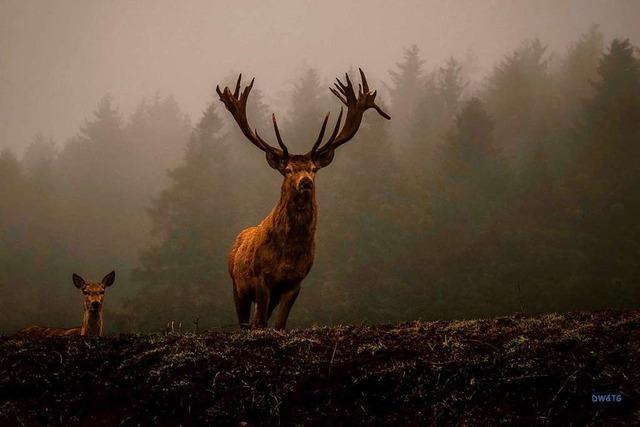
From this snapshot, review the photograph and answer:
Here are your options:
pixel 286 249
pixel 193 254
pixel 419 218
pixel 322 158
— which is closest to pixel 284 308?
pixel 286 249

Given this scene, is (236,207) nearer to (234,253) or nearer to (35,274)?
(35,274)

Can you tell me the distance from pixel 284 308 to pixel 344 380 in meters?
3.54

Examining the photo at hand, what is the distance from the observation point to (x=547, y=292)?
21.3m

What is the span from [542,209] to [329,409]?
81.0 feet

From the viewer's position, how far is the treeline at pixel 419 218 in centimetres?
2309

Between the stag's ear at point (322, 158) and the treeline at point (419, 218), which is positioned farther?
the treeline at point (419, 218)

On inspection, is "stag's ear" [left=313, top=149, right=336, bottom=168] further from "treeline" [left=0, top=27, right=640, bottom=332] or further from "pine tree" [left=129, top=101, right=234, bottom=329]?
"pine tree" [left=129, top=101, right=234, bottom=329]

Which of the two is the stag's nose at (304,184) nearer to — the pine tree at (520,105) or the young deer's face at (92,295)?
the young deer's face at (92,295)

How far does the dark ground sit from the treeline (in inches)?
701

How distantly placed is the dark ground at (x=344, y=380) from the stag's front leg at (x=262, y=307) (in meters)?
1.91

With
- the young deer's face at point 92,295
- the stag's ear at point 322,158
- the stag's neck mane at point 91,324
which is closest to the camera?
the stag's ear at point 322,158

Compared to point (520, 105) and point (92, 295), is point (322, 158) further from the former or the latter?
point (520, 105)

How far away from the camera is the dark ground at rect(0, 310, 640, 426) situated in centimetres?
338

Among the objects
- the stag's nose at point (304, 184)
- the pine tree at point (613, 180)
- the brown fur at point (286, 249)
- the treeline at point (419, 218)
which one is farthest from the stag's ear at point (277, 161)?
the pine tree at point (613, 180)
